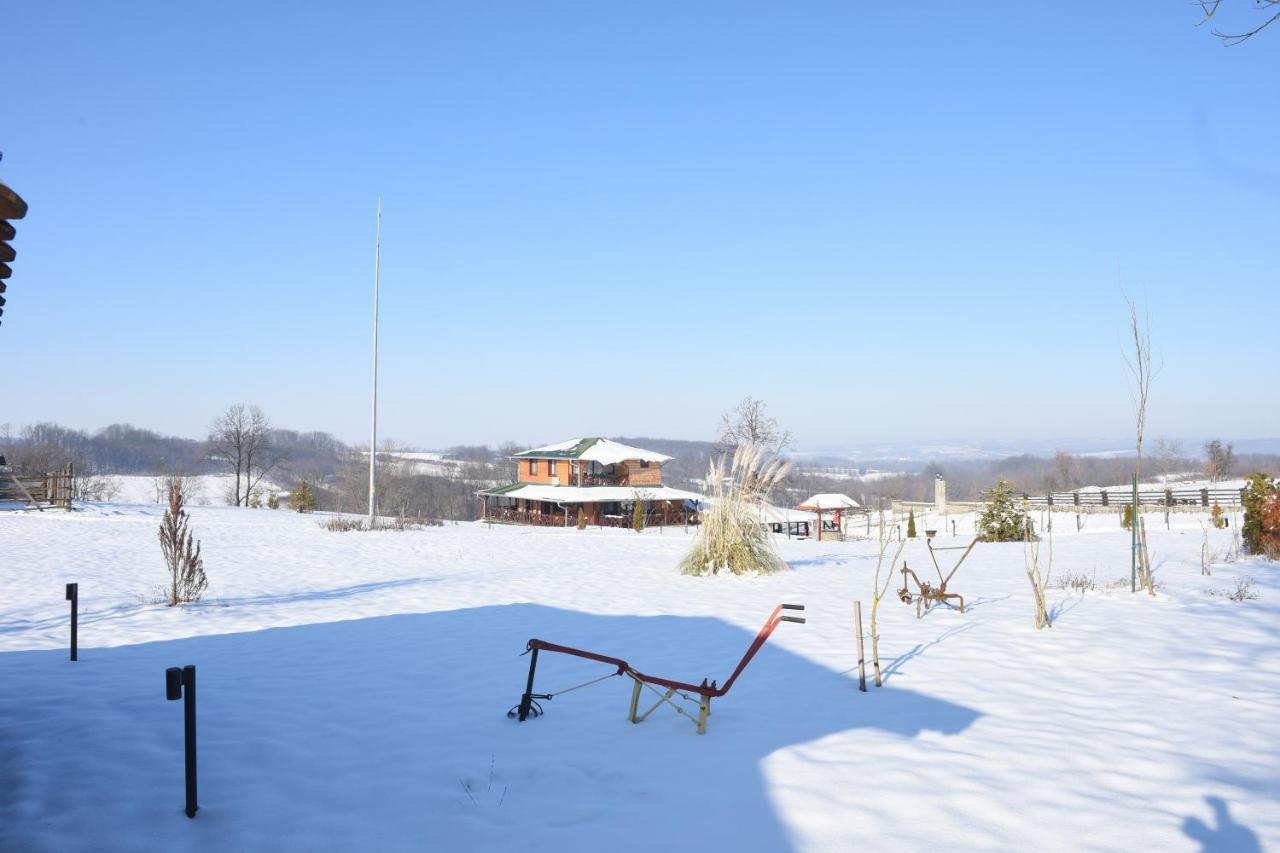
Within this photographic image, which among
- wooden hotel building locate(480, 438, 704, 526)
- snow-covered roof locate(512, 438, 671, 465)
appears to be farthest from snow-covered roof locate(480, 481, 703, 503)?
snow-covered roof locate(512, 438, 671, 465)

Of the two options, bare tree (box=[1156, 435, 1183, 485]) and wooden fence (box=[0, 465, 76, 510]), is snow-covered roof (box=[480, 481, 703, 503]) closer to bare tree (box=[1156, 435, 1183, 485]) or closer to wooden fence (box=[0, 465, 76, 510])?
wooden fence (box=[0, 465, 76, 510])

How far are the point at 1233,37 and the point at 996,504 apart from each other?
17465 millimetres

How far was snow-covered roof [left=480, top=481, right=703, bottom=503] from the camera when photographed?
33688 mm

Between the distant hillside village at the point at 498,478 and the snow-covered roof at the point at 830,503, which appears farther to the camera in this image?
the distant hillside village at the point at 498,478

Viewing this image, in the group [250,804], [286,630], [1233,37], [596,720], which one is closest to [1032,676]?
[596,720]

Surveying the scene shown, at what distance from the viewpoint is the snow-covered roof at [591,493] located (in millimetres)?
33688

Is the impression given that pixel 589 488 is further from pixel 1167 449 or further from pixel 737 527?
pixel 1167 449

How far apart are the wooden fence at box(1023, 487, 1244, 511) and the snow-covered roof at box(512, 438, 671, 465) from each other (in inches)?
656

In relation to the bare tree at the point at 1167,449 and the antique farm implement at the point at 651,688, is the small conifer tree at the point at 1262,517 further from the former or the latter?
the bare tree at the point at 1167,449

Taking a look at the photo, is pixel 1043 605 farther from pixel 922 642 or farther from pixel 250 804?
pixel 250 804

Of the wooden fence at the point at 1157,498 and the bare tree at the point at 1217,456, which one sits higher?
the bare tree at the point at 1217,456

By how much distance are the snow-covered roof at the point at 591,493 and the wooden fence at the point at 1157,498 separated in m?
14.7

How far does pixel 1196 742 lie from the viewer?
421 centimetres

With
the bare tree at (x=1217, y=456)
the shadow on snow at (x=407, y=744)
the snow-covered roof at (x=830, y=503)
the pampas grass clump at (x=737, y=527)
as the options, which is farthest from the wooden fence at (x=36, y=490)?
the bare tree at (x=1217, y=456)
